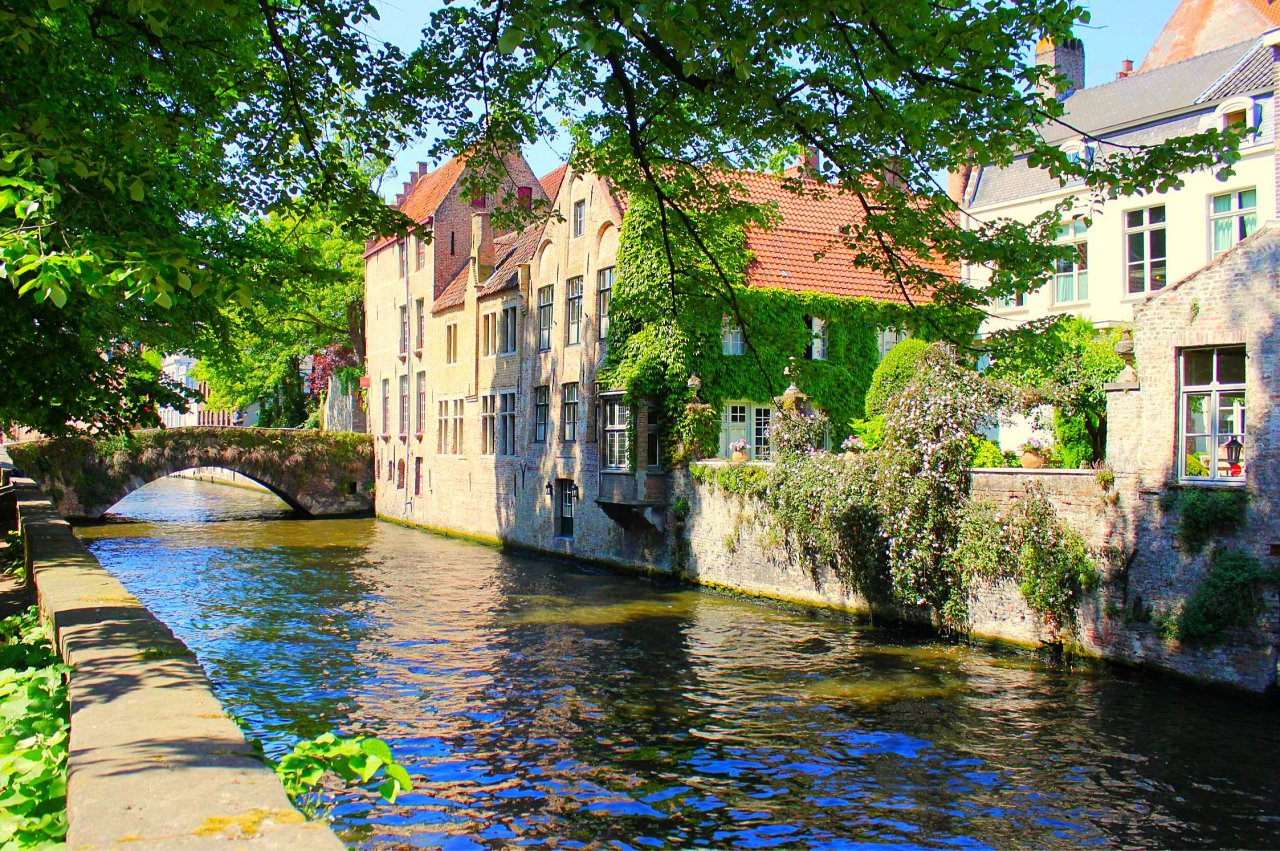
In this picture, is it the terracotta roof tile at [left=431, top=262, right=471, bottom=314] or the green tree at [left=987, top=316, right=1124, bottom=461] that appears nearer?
the green tree at [left=987, top=316, right=1124, bottom=461]

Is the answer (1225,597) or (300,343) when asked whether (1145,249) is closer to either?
(1225,597)

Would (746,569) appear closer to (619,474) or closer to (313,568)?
(619,474)

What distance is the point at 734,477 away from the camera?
2180cm

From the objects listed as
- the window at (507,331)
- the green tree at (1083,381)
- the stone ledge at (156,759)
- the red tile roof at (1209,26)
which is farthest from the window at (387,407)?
the stone ledge at (156,759)

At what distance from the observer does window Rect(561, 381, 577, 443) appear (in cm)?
2830

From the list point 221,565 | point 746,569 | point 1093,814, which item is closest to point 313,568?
point 221,565

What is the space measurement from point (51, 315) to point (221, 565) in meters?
16.3

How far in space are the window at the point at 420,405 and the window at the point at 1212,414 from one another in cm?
2969

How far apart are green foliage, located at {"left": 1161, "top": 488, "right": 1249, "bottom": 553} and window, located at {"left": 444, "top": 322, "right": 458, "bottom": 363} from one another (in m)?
27.0

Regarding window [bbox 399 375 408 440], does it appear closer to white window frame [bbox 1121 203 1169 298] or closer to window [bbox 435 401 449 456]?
window [bbox 435 401 449 456]

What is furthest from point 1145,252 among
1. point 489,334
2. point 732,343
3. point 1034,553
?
point 489,334

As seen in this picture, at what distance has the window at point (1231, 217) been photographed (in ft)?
69.3

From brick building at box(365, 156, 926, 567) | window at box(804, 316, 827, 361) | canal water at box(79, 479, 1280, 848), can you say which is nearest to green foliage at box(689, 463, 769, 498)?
brick building at box(365, 156, 926, 567)

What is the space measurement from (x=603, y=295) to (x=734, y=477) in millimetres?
7330
